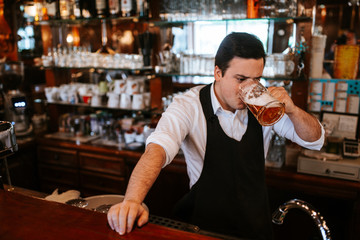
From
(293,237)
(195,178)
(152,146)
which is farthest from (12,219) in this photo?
(293,237)

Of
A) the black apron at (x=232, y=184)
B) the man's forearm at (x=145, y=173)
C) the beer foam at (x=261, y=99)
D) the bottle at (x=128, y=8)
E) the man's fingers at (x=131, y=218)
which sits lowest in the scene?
the black apron at (x=232, y=184)

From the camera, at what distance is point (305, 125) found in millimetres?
1676

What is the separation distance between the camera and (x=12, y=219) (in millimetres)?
1084

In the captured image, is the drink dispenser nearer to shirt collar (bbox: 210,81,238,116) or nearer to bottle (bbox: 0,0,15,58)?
shirt collar (bbox: 210,81,238,116)

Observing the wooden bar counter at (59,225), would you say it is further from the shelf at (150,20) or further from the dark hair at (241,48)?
the shelf at (150,20)

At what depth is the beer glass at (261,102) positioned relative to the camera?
4.71ft

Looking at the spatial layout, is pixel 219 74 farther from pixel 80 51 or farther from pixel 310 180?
pixel 80 51

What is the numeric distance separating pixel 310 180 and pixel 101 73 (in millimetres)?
2596

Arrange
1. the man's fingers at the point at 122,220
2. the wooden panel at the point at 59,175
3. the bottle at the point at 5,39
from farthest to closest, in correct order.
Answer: the bottle at the point at 5,39, the wooden panel at the point at 59,175, the man's fingers at the point at 122,220

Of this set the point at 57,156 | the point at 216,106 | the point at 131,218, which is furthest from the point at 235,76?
the point at 57,156

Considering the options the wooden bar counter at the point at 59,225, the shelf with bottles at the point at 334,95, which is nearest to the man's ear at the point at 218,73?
the wooden bar counter at the point at 59,225

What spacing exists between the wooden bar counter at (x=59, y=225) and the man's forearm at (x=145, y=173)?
0.39 feet

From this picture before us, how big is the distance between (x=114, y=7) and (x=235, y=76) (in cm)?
209

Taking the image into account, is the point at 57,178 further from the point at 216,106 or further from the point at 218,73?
the point at 218,73
